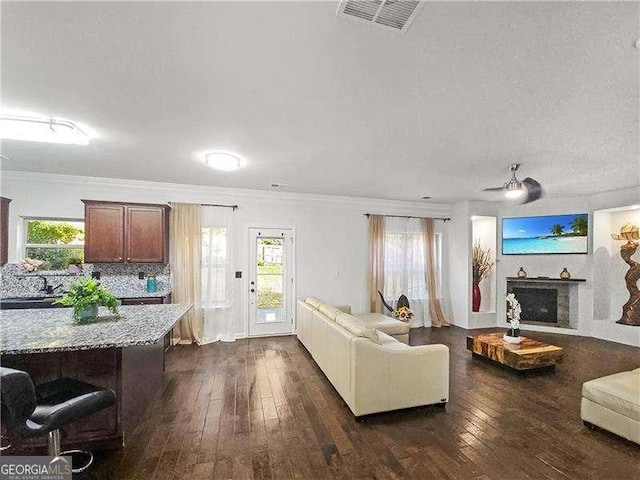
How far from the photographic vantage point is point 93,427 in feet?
7.02

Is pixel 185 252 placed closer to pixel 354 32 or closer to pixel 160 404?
Answer: pixel 160 404

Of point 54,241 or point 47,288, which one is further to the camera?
point 54,241

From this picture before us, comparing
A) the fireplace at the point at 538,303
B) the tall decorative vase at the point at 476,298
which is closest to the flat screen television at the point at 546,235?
the fireplace at the point at 538,303

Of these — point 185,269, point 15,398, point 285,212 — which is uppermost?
point 285,212

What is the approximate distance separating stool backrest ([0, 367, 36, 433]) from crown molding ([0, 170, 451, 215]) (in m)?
3.95

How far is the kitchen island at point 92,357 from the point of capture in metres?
1.90

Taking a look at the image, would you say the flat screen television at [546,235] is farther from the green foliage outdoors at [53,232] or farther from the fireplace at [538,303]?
the green foliage outdoors at [53,232]

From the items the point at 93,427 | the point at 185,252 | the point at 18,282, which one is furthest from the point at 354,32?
the point at 18,282

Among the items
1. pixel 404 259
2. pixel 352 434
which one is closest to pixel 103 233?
pixel 352 434

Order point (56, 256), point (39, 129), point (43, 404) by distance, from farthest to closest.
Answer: point (56, 256)
point (39, 129)
point (43, 404)

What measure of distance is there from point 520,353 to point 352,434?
251 cm

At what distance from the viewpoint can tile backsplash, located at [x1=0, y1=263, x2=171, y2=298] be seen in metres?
4.17

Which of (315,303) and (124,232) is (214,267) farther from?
(315,303)

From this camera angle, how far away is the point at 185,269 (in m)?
4.81
